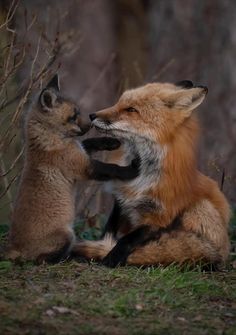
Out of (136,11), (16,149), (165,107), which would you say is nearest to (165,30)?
(136,11)

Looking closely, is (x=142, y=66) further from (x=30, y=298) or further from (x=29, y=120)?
(x=30, y=298)

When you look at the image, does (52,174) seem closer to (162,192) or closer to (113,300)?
(162,192)

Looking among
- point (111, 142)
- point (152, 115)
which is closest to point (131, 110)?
point (152, 115)

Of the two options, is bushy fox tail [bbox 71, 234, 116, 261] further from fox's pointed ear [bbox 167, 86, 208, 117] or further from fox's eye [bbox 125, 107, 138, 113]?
fox's pointed ear [bbox 167, 86, 208, 117]

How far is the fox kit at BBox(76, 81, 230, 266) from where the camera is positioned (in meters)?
8.07

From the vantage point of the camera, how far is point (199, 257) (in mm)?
8188

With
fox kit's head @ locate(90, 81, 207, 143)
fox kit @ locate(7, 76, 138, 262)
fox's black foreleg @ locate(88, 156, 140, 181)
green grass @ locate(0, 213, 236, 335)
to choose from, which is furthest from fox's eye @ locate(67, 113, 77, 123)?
green grass @ locate(0, 213, 236, 335)

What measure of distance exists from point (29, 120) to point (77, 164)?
703 millimetres

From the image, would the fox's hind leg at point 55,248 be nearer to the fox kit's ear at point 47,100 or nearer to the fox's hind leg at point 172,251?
the fox's hind leg at point 172,251

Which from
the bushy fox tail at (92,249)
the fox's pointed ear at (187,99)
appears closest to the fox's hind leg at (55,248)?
the bushy fox tail at (92,249)

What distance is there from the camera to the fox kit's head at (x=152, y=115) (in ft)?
26.9

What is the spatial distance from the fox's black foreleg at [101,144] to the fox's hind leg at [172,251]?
1.07 metres

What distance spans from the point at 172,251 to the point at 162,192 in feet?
1.86

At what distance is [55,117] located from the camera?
8.41 meters
